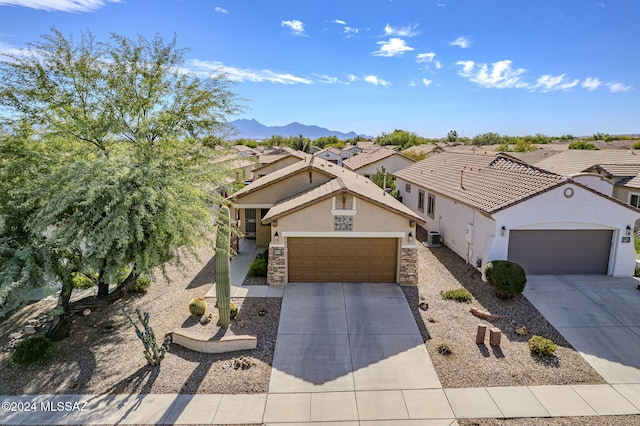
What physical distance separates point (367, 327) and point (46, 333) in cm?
901

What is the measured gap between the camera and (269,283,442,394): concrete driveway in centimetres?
872

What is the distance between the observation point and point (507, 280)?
12.5m

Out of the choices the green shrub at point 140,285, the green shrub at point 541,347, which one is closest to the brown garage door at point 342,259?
the green shrub at point 140,285

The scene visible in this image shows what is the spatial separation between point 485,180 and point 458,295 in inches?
281

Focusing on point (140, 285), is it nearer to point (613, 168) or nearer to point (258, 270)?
point (258, 270)

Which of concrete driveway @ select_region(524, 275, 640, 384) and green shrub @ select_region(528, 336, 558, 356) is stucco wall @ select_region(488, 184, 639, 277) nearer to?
concrete driveway @ select_region(524, 275, 640, 384)

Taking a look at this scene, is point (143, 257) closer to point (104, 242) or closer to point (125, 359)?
point (104, 242)

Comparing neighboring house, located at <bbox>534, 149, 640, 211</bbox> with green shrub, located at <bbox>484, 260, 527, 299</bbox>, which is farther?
neighboring house, located at <bbox>534, 149, 640, 211</bbox>

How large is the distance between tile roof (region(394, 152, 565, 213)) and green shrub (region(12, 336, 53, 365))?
14697 mm

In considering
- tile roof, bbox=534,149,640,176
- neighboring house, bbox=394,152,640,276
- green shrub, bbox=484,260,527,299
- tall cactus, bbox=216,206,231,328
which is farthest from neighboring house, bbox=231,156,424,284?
tile roof, bbox=534,149,640,176

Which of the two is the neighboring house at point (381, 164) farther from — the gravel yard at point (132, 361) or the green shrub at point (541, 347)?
the green shrub at point (541, 347)

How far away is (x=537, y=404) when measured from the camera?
26.1 ft

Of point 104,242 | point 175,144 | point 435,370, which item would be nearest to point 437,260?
point 435,370

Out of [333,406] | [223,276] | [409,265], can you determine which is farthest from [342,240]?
[333,406]
